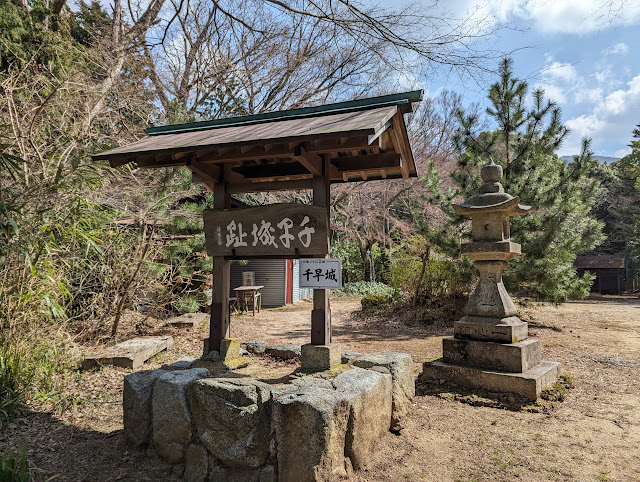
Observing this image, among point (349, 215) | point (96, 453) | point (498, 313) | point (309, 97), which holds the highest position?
point (309, 97)

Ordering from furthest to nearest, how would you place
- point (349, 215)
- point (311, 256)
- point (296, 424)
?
point (349, 215), point (311, 256), point (296, 424)

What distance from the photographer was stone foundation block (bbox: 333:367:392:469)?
307 cm

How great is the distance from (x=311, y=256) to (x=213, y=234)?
126cm

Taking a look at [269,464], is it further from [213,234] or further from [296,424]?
[213,234]

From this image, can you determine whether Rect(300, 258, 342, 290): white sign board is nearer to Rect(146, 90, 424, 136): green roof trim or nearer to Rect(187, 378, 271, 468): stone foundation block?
Rect(187, 378, 271, 468): stone foundation block

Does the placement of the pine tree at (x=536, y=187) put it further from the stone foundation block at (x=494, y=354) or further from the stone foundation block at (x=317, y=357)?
the stone foundation block at (x=317, y=357)

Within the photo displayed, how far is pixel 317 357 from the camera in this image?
Result: 4152mm

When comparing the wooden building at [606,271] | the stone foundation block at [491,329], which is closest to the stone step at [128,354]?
the stone foundation block at [491,329]

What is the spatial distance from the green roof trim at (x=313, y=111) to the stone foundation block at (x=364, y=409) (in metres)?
2.73

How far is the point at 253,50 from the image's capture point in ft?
38.0

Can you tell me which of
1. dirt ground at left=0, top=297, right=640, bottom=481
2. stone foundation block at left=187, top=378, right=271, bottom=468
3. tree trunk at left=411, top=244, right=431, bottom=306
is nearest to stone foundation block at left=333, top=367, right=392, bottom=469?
dirt ground at left=0, top=297, right=640, bottom=481

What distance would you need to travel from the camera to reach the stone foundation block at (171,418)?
3.35 m

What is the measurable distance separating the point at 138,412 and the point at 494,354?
419cm

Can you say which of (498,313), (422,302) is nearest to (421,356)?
(498,313)
